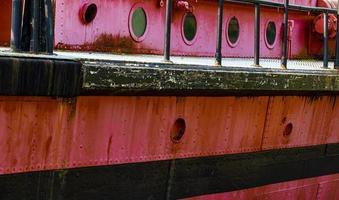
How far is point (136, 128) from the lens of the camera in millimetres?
4352

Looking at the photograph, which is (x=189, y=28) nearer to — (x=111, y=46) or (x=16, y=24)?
(x=111, y=46)

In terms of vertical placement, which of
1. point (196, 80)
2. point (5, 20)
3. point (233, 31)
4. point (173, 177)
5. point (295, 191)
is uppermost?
point (233, 31)

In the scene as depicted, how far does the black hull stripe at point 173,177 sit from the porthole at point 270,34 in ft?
4.48

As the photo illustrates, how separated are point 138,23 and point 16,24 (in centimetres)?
197

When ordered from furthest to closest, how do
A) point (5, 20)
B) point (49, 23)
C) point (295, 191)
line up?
point (295, 191) < point (5, 20) < point (49, 23)

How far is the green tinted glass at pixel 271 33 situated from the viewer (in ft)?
22.7

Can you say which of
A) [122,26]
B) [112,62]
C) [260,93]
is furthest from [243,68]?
[112,62]

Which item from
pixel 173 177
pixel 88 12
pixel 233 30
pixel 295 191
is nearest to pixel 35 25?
pixel 88 12

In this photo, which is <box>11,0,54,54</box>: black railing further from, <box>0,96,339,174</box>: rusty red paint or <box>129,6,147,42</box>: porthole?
<box>129,6,147,42</box>: porthole

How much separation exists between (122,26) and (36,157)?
181cm

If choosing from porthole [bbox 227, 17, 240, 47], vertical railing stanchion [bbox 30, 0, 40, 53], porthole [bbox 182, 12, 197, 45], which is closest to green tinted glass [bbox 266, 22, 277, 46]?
→ porthole [bbox 227, 17, 240, 47]

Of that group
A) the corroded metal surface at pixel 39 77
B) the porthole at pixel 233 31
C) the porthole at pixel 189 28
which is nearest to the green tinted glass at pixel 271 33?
the porthole at pixel 233 31

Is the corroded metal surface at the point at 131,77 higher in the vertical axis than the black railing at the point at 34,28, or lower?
lower

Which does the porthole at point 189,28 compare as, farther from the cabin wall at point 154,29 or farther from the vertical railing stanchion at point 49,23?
the vertical railing stanchion at point 49,23
